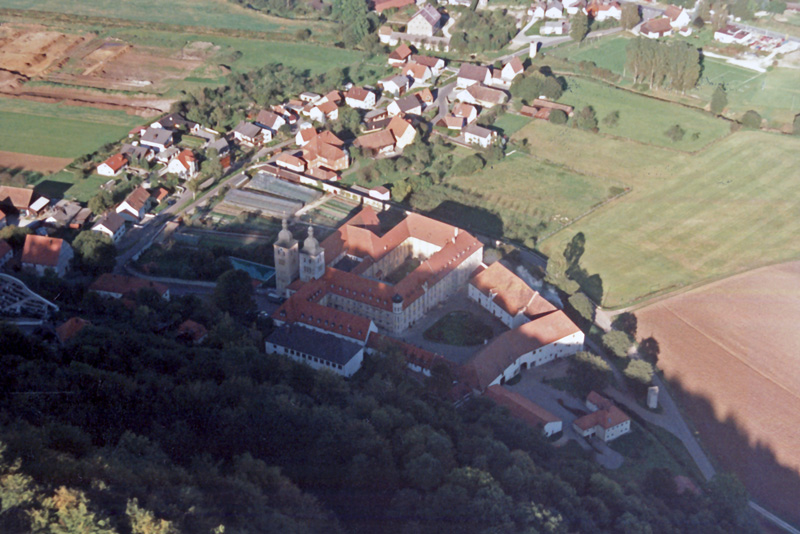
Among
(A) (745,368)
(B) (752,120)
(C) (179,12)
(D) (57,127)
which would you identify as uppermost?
(C) (179,12)

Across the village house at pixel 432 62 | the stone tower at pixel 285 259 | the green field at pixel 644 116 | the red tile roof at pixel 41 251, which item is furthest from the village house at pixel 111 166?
the green field at pixel 644 116

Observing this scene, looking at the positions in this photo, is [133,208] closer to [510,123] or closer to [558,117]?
[510,123]

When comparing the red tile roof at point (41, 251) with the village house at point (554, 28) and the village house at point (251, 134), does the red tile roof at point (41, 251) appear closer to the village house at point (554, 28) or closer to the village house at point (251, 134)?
the village house at point (251, 134)

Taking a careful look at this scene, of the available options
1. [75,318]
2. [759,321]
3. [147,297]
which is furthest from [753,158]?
[75,318]

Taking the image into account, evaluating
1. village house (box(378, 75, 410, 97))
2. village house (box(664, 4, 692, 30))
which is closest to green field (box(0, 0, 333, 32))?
village house (box(378, 75, 410, 97))

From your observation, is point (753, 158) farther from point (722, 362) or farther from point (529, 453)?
point (529, 453)

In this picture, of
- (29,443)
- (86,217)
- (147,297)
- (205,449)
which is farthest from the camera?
(86,217)

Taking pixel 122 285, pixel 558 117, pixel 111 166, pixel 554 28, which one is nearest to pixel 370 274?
pixel 122 285
